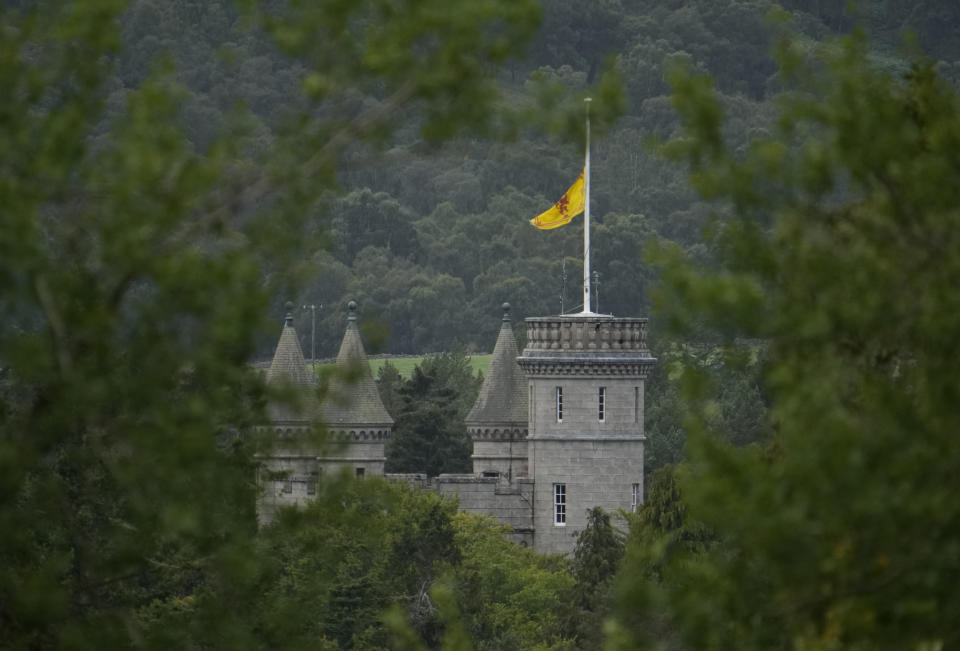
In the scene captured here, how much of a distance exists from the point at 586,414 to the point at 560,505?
2445 millimetres

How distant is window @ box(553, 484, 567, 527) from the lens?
5694 cm

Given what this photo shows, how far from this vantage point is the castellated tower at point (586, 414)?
56219 mm

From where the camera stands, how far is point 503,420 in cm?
5997

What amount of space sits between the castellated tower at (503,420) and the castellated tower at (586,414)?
2.93m

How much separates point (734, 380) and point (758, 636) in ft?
256

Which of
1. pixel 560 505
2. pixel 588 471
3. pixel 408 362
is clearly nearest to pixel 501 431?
pixel 560 505

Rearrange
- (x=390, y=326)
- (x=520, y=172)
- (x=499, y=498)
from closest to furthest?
1. (x=390, y=326)
2. (x=499, y=498)
3. (x=520, y=172)

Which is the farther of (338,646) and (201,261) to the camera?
(338,646)

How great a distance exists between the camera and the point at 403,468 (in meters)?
72.1

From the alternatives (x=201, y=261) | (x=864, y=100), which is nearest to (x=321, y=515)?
(x=201, y=261)

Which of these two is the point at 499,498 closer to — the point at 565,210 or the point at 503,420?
the point at 503,420

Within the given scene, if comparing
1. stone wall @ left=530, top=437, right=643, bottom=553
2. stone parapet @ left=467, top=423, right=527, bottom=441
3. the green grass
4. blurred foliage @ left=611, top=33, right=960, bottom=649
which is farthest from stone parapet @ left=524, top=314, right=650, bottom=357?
the green grass

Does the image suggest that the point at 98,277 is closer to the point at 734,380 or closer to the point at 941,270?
the point at 941,270

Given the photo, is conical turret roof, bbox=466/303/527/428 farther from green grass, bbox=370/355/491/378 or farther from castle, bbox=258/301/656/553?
green grass, bbox=370/355/491/378
